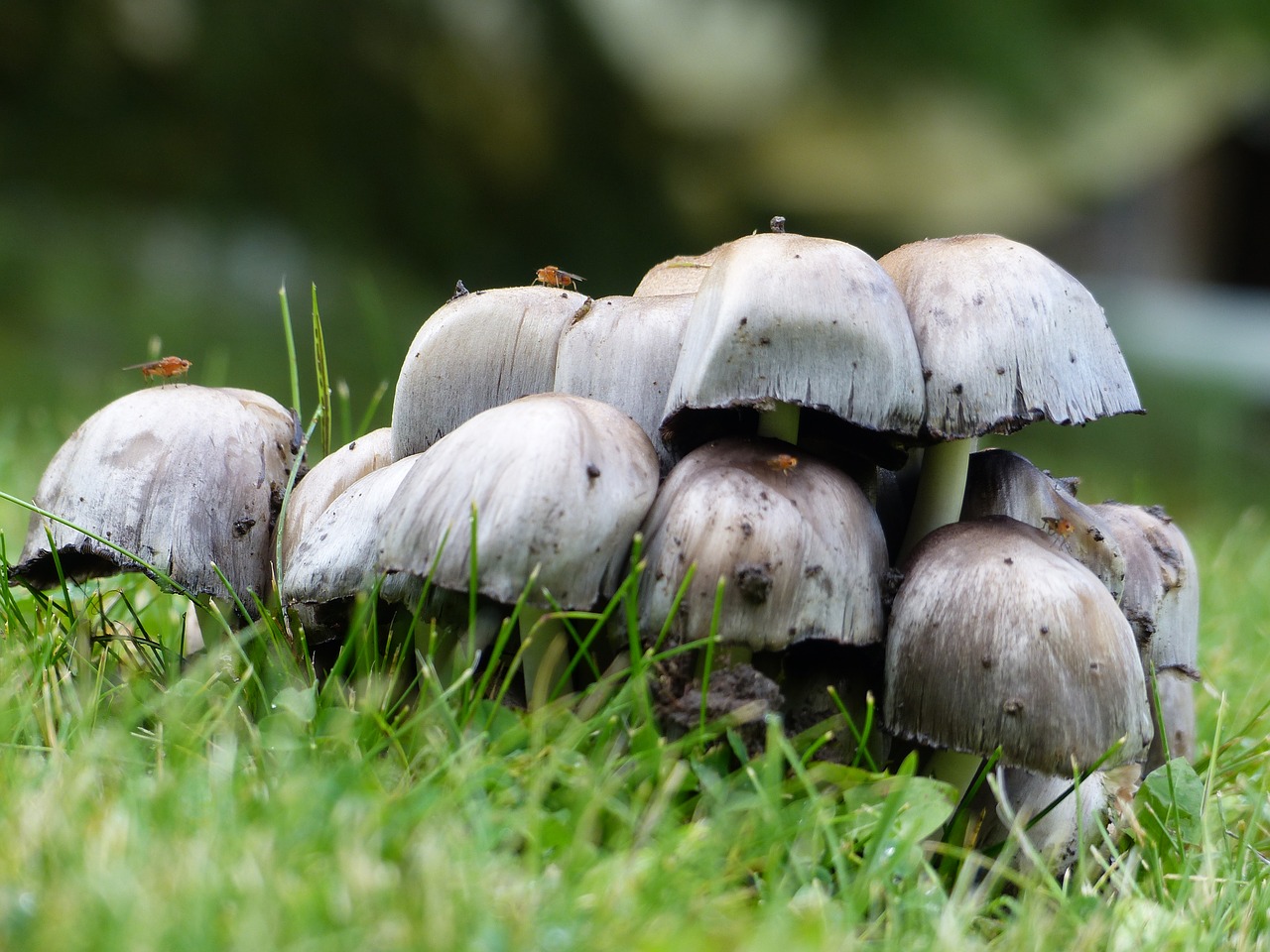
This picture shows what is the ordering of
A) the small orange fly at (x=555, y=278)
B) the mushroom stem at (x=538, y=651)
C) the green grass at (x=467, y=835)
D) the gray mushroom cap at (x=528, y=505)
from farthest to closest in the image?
1. the small orange fly at (x=555, y=278)
2. the mushroom stem at (x=538, y=651)
3. the gray mushroom cap at (x=528, y=505)
4. the green grass at (x=467, y=835)

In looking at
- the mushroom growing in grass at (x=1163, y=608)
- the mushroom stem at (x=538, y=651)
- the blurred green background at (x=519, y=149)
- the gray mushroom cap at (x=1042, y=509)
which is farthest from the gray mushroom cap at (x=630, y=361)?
the blurred green background at (x=519, y=149)

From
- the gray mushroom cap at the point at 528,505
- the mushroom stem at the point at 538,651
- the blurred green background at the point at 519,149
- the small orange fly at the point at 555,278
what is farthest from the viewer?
the blurred green background at the point at 519,149

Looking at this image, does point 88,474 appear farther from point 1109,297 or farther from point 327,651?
point 1109,297

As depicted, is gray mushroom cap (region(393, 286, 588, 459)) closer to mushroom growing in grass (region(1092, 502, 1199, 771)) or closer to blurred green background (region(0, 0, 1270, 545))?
mushroom growing in grass (region(1092, 502, 1199, 771))

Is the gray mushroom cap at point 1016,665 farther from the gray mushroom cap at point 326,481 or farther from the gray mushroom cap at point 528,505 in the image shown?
the gray mushroom cap at point 326,481

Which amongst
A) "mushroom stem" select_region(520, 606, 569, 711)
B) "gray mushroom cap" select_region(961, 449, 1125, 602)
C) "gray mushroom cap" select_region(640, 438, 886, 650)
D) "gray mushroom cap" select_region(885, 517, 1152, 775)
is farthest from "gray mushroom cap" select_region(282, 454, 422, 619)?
"gray mushroom cap" select_region(961, 449, 1125, 602)

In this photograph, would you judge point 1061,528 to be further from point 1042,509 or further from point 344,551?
point 344,551

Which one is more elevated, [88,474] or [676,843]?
[88,474]

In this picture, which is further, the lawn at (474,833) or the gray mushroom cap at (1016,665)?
the gray mushroom cap at (1016,665)

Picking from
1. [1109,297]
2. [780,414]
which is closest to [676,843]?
[780,414]
